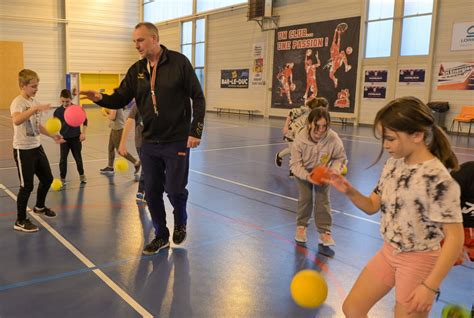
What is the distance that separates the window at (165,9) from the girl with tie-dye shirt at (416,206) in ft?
94.5

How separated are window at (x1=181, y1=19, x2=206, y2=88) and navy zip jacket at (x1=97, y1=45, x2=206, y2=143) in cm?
2461

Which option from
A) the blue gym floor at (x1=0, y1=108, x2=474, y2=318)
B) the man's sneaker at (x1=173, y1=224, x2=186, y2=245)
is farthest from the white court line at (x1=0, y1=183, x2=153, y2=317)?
the man's sneaker at (x1=173, y1=224, x2=186, y2=245)

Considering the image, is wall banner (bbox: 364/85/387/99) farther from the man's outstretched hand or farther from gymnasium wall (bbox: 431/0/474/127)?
the man's outstretched hand

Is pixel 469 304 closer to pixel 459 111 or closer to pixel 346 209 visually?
pixel 346 209

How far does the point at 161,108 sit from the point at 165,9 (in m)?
29.8

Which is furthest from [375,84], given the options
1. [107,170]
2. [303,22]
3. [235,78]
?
[107,170]

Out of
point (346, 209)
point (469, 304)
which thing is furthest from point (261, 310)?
point (346, 209)

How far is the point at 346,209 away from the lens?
607 cm

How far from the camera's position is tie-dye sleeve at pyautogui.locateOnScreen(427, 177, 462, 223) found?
1.88m

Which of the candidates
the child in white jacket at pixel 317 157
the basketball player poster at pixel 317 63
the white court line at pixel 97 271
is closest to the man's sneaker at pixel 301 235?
the child in white jacket at pixel 317 157

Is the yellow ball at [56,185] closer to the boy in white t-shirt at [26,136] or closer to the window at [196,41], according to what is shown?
the boy in white t-shirt at [26,136]

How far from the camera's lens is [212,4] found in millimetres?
26984

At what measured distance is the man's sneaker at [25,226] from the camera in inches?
189

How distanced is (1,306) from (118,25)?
104 feet
